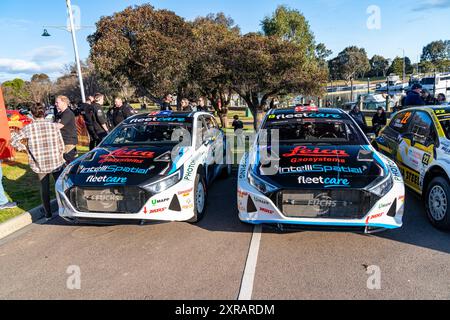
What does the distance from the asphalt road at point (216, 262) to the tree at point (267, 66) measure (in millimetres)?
10740

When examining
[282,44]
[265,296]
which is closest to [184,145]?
[265,296]

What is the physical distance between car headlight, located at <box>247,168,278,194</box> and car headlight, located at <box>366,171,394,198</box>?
1028 millimetres

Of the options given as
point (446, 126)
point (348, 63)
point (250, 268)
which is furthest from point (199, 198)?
point (348, 63)

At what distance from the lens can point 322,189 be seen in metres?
3.61

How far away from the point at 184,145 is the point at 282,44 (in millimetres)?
11223

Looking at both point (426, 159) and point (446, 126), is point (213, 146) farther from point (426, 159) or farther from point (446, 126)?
point (446, 126)

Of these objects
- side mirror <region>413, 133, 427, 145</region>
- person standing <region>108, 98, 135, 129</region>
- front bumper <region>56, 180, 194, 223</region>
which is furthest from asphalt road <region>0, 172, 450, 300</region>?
Answer: person standing <region>108, 98, 135, 129</region>

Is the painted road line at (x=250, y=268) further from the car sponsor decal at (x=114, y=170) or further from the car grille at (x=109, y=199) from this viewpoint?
the car sponsor decal at (x=114, y=170)

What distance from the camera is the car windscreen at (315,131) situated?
4992mm

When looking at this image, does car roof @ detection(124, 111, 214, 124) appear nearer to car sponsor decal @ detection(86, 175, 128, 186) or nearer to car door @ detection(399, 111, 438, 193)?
car sponsor decal @ detection(86, 175, 128, 186)

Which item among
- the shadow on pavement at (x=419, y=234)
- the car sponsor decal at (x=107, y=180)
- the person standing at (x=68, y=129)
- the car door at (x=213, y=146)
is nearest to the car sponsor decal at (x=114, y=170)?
the car sponsor decal at (x=107, y=180)

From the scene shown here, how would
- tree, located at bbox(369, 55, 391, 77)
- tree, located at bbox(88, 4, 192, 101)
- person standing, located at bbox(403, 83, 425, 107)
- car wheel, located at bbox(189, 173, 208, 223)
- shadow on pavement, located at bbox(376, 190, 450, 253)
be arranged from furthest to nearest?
tree, located at bbox(369, 55, 391, 77) < tree, located at bbox(88, 4, 192, 101) < person standing, located at bbox(403, 83, 425, 107) < car wheel, located at bbox(189, 173, 208, 223) < shadow on pavement, located at bbox(376, 190, 450, 253)

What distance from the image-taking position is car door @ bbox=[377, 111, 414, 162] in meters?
5.77

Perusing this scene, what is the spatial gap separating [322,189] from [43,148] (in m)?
3.97
